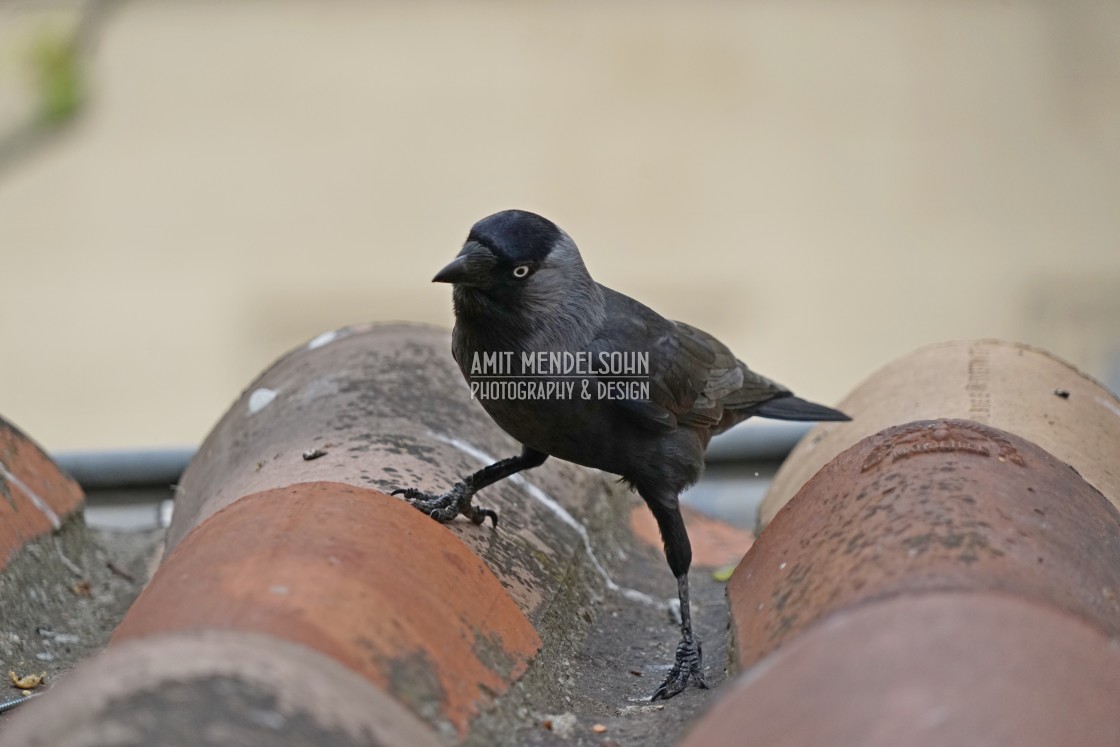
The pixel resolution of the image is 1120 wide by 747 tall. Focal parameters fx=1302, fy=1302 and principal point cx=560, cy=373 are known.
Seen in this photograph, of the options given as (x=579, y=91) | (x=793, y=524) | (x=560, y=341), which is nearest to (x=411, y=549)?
(x=793, y=524)

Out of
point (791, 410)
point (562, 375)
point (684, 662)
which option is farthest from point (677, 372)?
point (684, 662)

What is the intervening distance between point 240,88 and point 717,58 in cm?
385

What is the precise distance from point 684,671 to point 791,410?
4.22ft

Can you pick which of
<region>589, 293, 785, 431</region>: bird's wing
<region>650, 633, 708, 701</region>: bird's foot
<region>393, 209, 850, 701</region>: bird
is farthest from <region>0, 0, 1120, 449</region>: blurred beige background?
<region>650, 633, 708, 701</region>: bird's foot

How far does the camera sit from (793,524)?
96.9 inches

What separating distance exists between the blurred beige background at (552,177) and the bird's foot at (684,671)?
7.33 m

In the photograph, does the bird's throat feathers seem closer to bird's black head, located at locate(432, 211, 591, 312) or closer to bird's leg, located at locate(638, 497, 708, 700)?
bird's black head, located at locate(432, 211, 591, 312)

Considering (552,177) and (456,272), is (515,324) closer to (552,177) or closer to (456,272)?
(456,272)

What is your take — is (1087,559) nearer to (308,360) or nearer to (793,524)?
(793,524)

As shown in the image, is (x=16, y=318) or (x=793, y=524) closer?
(x=793, y=524)

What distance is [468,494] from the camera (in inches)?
120

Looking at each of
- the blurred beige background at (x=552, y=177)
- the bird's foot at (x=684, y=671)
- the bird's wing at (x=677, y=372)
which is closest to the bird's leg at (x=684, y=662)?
the bird's foot at (x=684, y=671)

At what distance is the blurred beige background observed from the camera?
10344mm

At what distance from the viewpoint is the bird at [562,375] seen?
3.08m
